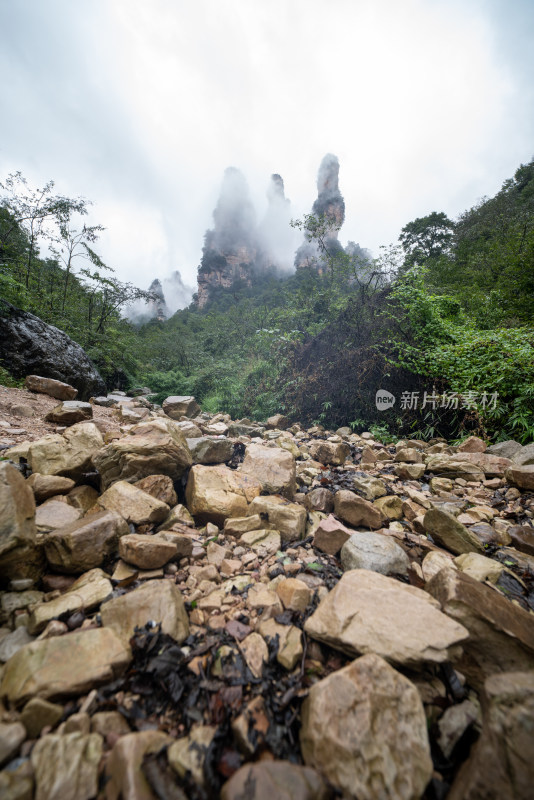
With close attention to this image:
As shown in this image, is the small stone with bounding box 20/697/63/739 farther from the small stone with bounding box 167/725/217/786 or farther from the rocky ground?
the small stone with bounding box 167/725/217/786

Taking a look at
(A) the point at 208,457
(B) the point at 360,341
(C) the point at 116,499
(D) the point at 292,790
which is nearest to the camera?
(D) the point at 292,790

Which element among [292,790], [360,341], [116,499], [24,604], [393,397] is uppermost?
[360,341]

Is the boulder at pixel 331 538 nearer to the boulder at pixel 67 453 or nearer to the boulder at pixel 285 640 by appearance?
the boulder at pixel 285 640

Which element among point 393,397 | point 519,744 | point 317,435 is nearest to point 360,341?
point 393,397

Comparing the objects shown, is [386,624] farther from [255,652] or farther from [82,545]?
[82,545]

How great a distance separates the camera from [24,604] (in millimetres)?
1435

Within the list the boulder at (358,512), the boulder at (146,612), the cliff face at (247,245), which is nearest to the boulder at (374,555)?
the boulder at (358,512)

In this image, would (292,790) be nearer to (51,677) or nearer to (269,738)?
(269,738)

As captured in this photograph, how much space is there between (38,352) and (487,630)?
8.24 meters

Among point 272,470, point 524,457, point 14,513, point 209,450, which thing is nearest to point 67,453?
point 14,513

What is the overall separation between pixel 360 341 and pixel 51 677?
24.0 ft

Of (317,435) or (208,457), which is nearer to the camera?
(208,457)

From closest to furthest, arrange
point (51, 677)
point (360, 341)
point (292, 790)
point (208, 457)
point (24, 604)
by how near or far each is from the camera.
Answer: point (292, 790) → point (51, 677) → point (24, 604) → point (208, 457) → point (360, 341)

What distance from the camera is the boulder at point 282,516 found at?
223cm
